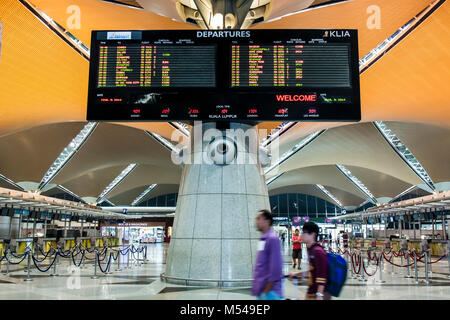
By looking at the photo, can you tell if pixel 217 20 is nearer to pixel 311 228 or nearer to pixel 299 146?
pixel 311 228

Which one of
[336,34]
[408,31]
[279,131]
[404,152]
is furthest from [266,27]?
[404,152]

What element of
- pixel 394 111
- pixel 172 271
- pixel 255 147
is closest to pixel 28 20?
pixel 255 147

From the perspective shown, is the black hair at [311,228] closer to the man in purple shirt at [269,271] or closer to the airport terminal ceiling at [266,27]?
the man in purple shirt at [269,271]

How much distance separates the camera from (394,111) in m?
18.5

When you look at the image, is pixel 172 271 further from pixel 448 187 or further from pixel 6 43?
pixel 448 187

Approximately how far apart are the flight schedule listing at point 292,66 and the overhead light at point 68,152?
21.8m

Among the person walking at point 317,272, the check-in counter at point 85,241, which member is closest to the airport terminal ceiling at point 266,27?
the check-in counter at point 85,241

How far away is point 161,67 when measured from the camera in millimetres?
8062

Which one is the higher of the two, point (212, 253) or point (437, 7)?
point (437, 7)

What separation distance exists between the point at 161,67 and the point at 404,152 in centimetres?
2719

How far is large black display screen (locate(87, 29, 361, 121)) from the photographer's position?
790cm

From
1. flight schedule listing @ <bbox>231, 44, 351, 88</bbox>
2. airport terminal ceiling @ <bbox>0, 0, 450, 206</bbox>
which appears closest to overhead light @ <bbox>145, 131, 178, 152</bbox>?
airport terminal ceiling @ <bbox>0, 0, 450, 206</bbox>

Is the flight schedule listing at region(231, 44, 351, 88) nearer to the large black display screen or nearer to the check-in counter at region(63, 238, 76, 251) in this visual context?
the large black display screen
